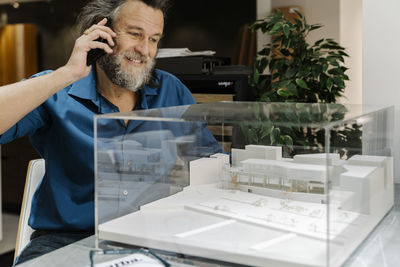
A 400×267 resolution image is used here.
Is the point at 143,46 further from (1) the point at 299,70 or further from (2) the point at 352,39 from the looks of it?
(2) the point at 352,39

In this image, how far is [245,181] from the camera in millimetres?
1096

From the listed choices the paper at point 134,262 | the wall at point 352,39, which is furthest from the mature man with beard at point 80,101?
the wall at point 352,39

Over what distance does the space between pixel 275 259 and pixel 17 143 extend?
343 cm

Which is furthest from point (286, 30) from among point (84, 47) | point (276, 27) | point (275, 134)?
point (275, 134)

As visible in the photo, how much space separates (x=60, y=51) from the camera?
385 cm

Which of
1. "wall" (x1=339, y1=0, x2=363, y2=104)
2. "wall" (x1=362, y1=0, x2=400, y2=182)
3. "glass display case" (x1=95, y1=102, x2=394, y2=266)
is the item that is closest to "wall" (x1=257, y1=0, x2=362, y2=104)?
"wall" (x1=339, y1=0, x2=363, y2=104)

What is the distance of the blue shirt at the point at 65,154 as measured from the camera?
1.48 m

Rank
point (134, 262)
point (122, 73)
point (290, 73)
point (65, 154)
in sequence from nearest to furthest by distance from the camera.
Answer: point (134, 262) → point (65, 154) → point (122, 73) → point (290, 73)

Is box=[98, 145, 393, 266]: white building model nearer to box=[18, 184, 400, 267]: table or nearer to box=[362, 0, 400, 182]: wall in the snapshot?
box=[18, 184, 400, 267]: table

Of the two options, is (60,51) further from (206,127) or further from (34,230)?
(206,127)

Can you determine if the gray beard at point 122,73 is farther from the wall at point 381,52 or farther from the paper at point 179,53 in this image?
the paper at point 179,53

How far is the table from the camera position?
2.94ft

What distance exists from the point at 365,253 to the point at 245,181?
299mm

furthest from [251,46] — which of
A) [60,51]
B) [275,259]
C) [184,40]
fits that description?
[275,259]
